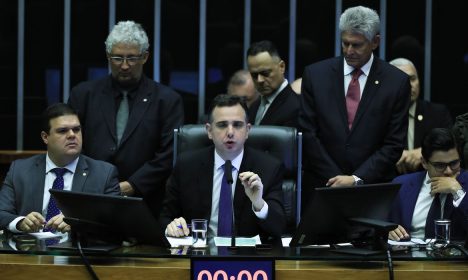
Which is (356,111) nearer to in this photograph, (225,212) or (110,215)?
(225,212)

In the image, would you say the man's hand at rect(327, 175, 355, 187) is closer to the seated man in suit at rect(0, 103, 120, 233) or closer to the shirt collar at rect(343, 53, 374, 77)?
the shirt collar at rect(343, 53, 374, 77)

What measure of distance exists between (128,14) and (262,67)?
2.07 m

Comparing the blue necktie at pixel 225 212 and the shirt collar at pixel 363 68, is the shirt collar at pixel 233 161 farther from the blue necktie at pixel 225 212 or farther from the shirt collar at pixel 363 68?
the shirt collar at pixel 363 68

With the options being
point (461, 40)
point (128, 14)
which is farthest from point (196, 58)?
point (461, 40)

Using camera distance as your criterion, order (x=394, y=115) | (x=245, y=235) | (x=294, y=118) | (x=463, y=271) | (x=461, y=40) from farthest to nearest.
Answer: (x=461, y=40)
(x=294, y=118)
(x=394, y=115)
(x=245, y=235)
(x=463, y=271)

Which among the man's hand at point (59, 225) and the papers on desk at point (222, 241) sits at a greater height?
the man's hand at point (59, 225)

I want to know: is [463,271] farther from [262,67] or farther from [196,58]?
[196,58]

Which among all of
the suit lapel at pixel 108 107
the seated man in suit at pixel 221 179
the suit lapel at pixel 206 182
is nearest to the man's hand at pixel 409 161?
the seated man in suit at pixel 221 179

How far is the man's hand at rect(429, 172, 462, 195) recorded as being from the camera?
432 cm

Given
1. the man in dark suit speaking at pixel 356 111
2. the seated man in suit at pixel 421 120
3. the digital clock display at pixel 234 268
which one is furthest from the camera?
the seated man in suit at pixel 421 120

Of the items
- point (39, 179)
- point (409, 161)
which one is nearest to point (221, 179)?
point (39, 179)

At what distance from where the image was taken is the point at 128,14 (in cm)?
728

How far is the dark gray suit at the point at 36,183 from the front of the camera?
14.9 ft

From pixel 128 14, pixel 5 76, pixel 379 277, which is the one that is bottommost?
pixel 379 277
